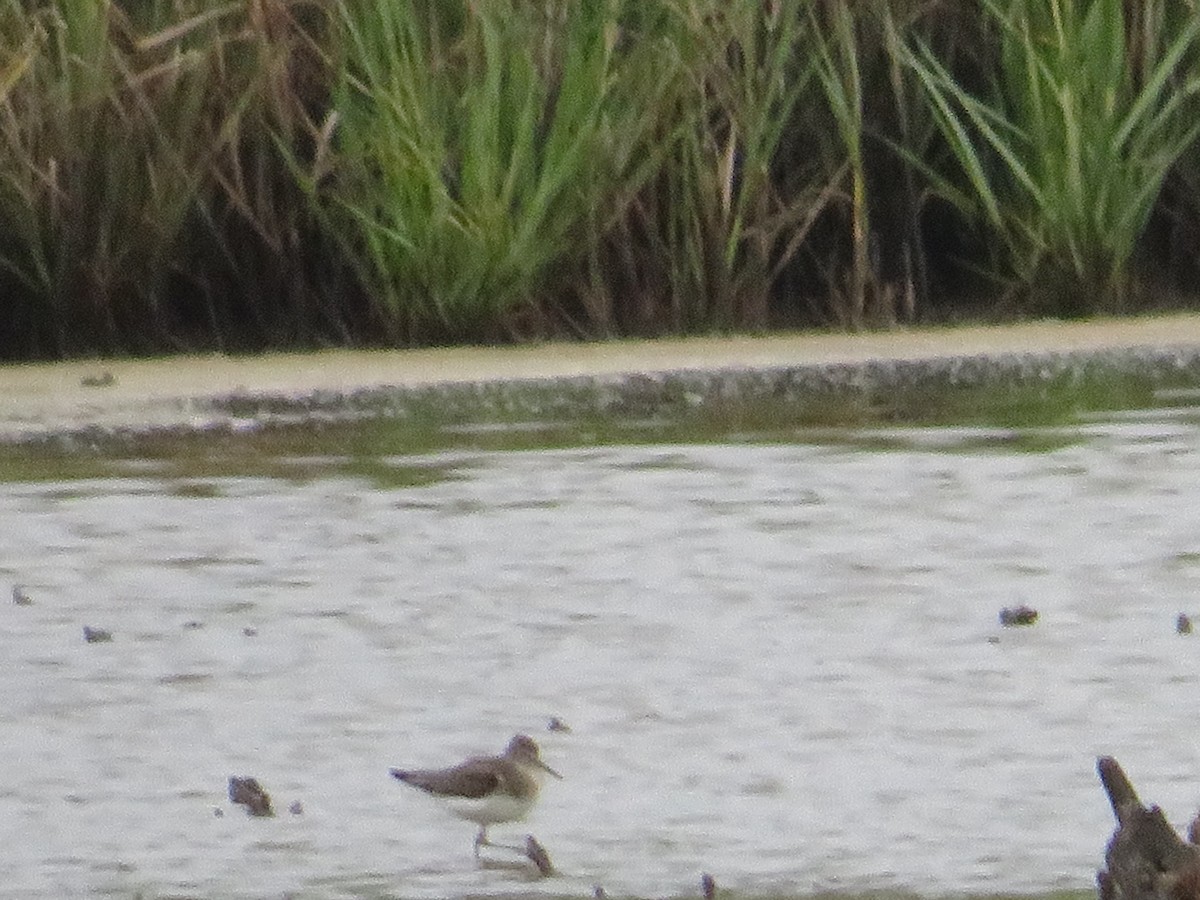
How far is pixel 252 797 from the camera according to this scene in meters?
4.75

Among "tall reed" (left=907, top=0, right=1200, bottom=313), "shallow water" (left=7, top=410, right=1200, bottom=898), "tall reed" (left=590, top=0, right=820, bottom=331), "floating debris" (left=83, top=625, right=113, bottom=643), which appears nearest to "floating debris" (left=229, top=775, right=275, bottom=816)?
"shallow water" (left=7, top=410, right=1200, bottom=898)

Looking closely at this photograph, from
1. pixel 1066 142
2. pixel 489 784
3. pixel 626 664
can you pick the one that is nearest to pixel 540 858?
pixel 489 784

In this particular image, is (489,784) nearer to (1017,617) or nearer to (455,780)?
(455,780)

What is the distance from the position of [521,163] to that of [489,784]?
4200mm

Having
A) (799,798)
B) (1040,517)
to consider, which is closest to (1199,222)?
(1040,517)

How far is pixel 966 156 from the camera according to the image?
8836 mm

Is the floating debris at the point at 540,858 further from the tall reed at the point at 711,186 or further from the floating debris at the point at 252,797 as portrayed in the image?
the tall reed at the point at 711,186

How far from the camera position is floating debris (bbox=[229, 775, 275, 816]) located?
4746 millimetres

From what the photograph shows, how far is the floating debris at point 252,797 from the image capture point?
4.75 meters

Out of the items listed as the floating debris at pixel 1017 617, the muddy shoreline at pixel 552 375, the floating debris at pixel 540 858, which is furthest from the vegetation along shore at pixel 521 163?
the floating debris at pixel 540 858

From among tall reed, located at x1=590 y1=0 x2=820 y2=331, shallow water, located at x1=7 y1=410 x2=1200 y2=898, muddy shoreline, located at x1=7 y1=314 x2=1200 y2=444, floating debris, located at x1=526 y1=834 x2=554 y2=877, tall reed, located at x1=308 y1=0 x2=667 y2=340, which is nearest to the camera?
floating debris, located at x1=526 y1=834 x2=554 y2=877

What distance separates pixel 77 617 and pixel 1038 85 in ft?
11.7

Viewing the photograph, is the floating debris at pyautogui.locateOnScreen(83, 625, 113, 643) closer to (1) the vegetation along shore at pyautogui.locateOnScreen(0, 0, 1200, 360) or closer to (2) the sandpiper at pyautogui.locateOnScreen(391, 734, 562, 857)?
(2) the sandpiper at pyautogui.locateOnScreen(391, 734, 562, 857)

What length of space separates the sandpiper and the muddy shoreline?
3.51 m
